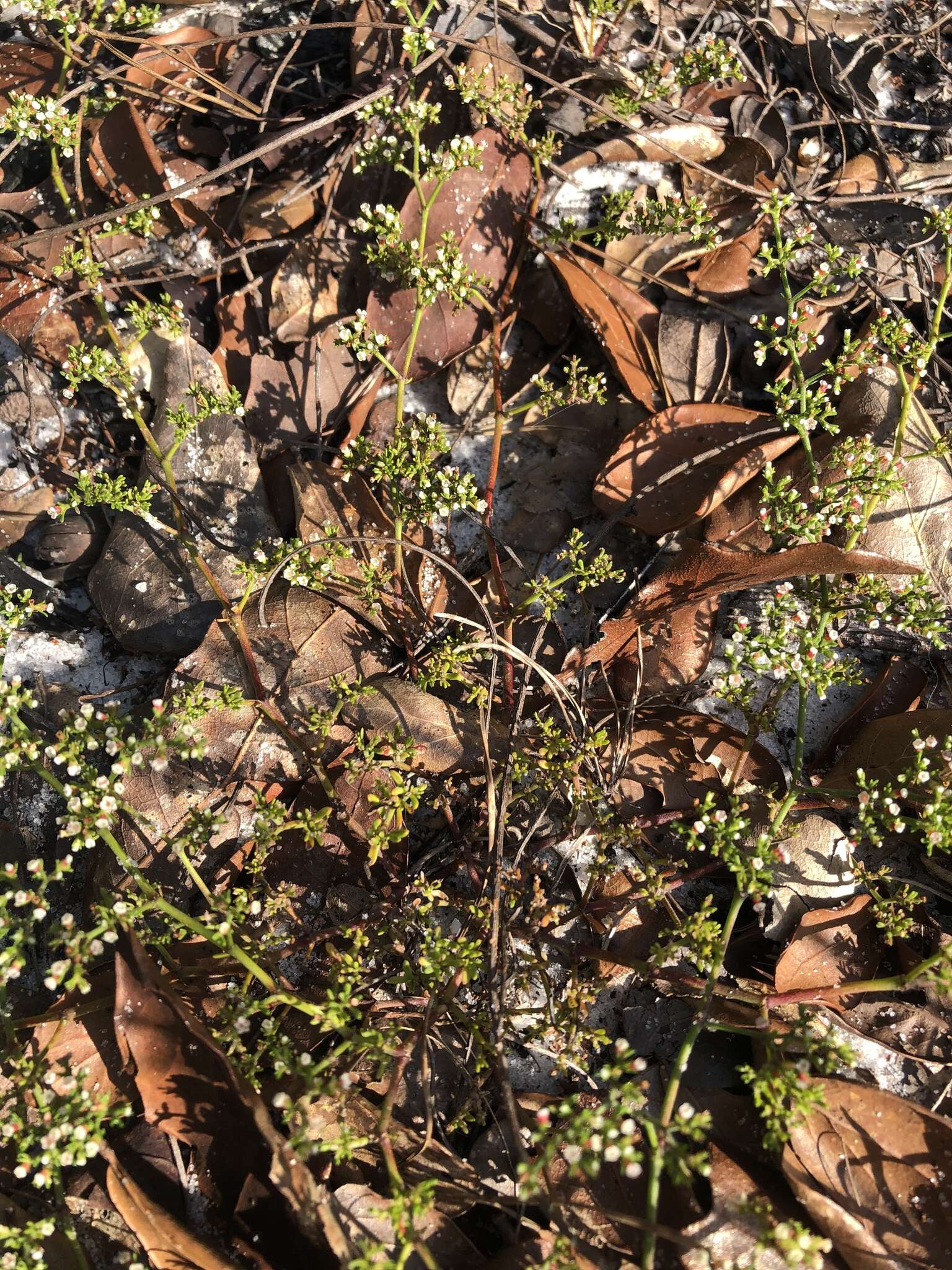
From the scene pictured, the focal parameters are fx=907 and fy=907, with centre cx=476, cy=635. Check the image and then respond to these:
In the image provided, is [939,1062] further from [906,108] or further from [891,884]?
[906,108]

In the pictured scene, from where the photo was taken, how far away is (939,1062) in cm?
287

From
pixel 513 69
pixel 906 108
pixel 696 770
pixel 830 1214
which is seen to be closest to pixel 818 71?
pixel 906 108

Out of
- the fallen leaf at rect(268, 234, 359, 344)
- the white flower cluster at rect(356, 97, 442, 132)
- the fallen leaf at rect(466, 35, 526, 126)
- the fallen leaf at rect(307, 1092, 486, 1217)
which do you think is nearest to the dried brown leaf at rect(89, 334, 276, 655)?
the fallen leaf at rect(268, 234, 359, 344)

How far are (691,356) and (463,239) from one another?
39.0 inches

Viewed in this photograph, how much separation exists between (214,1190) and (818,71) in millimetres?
4725

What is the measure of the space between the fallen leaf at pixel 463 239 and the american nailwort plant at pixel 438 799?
2.6 inches

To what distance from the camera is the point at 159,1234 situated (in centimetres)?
249

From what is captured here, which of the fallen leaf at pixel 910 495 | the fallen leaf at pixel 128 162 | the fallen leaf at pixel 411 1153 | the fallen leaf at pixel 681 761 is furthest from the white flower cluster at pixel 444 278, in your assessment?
the fallen leaf at pixel 411 1153

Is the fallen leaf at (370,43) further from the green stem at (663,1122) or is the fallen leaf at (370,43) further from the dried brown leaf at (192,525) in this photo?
the green stem at (663,1122)

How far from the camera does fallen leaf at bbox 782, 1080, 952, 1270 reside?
2.46 meters

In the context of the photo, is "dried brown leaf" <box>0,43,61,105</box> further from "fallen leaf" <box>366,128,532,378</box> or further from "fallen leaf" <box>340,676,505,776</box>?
"fallen leaf" <box>340,676,505,776</box>

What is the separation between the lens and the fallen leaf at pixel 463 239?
3.47 metres

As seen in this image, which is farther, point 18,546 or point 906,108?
point 906,108

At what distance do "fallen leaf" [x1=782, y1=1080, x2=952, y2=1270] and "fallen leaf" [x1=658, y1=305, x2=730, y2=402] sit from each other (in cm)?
240
